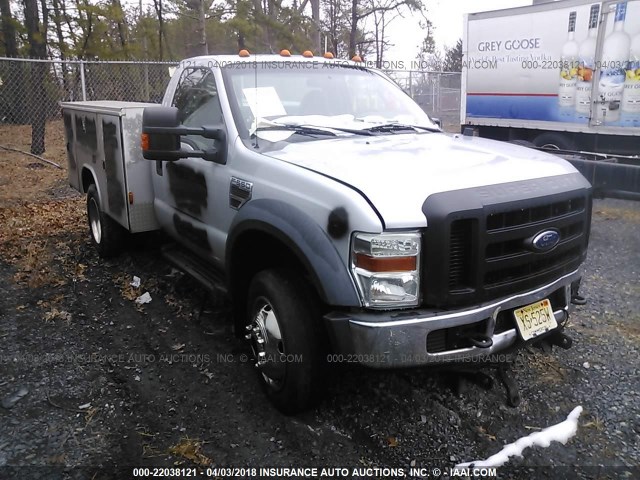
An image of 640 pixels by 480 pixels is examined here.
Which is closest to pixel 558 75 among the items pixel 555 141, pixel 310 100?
pixel 555 141

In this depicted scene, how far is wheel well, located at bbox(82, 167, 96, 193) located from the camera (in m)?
6.05

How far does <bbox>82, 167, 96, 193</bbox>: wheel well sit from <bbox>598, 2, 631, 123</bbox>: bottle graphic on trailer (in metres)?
8.10

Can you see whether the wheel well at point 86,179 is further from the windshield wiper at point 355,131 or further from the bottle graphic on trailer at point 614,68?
the bottle graphic on trailer at point 614,68

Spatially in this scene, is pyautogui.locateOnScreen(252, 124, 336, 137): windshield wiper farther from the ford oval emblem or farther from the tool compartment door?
the tool compartment door

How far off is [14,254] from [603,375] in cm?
594

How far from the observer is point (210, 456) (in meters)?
2.88

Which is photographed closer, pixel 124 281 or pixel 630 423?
pixel 630 423

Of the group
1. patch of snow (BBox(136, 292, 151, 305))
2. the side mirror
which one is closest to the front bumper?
the side mirror

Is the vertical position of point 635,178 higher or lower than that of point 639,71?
lower

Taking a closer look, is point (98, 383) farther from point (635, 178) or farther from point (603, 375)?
point (635, 178)

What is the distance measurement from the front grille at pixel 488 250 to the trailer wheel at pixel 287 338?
26.0 inches

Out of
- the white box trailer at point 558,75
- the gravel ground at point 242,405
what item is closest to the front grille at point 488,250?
the gravel ground at point 242,405

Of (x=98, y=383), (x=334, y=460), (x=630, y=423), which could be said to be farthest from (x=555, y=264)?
(x=98, y=383)

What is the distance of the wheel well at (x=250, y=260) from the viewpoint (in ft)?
10.5
